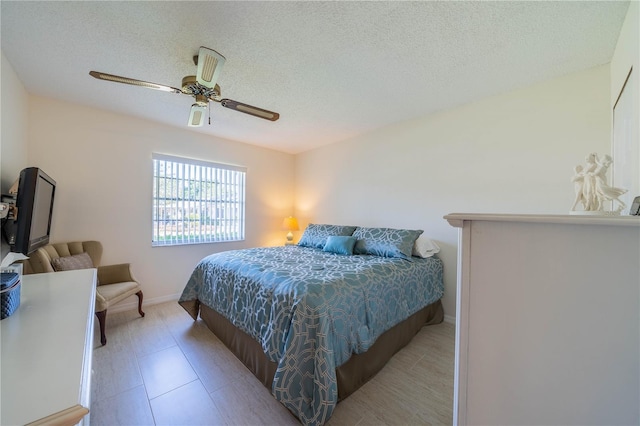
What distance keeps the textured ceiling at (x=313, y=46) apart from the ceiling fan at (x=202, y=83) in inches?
9.1

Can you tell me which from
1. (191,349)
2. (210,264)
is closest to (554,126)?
(210,264)

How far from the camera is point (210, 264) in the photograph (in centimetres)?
244

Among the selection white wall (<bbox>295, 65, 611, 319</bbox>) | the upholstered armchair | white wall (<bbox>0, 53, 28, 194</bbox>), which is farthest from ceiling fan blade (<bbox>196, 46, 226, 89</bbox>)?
white wall (<bbox>295, 65, 611, 319</bbox>)

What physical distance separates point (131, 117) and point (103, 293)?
2.11m

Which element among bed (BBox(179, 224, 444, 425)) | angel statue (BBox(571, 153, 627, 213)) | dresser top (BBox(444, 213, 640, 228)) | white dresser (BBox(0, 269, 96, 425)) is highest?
angel statue (BBox(571, 153, 627, 213))

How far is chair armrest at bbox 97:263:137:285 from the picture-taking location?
102 inches

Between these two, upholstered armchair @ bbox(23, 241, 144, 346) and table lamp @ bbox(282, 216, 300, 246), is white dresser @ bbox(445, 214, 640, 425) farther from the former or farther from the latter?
table lamp @ bbox(282, 216, 300, 246)

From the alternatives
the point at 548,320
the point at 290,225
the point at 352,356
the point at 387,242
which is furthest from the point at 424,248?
the point at 290,225

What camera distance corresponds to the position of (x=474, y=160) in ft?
8.42

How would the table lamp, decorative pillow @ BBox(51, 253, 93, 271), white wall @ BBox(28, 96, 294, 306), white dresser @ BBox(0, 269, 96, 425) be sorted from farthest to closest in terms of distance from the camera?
the table lamp
white wall @ BBox(28, 96, 294, 306)
decorative pillow @ BBox(51, 253, 93, 271)
white dresser @ BBox(0, 269, 96, 425)

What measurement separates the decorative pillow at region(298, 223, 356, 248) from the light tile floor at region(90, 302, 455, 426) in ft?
5.01

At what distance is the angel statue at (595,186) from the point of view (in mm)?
954

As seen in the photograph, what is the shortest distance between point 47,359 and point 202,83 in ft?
5.38

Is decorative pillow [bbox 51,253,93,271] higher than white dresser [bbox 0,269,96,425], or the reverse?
white dresser [bbox 0,269,96,425]
